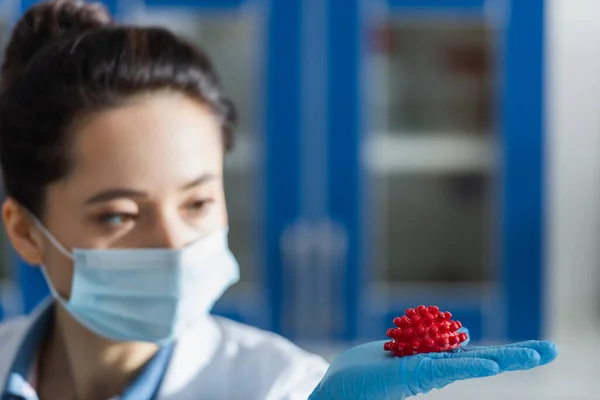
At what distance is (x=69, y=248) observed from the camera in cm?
99

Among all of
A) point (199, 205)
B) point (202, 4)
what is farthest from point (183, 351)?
point (202, 4)

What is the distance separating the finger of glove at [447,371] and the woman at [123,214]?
0.29 m

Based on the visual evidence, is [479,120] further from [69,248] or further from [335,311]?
[69,248]

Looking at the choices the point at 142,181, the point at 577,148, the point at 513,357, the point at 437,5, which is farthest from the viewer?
the point at 577,148

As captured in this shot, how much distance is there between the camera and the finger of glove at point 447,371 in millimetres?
638

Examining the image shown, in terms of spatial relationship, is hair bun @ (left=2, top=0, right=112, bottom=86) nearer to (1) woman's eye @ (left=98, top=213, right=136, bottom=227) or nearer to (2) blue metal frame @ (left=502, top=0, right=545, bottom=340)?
(1) woman's eye @ (left=98, top=213, right=136, bottom=227)

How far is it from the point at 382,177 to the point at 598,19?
2.46 ft

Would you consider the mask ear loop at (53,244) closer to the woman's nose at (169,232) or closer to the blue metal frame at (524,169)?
the woman's nose at (169,232)

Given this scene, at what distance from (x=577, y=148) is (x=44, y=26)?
1.77 metres

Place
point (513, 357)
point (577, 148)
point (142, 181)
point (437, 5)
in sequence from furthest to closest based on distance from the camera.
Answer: point (577, 148) → point (437, 5) → point (142, 181) → point (513, 357)

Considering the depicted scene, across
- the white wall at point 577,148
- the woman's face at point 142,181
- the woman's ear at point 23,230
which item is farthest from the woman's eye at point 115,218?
the white wall at point 577,148

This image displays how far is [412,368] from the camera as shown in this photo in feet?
2.25

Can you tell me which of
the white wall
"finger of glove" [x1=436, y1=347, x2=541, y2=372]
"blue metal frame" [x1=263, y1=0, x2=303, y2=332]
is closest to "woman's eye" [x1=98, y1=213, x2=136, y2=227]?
"finger of glove" [x1=436, y1=347, x2=541, y2=372]

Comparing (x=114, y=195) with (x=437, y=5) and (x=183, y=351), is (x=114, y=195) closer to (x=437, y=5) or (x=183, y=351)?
(x=183, y=351)
